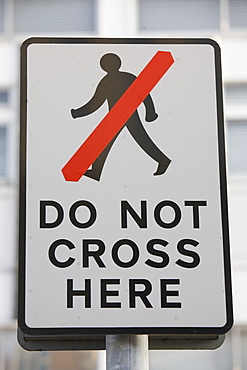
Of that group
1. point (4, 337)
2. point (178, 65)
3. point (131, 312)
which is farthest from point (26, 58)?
point (4, 337)

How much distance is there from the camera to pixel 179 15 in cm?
855

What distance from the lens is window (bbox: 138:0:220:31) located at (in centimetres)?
852

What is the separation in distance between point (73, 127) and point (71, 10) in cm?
723

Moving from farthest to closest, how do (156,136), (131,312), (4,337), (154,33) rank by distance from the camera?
1. (154,33)
2. (4,337)
3. (156,136)
4. (131,312)


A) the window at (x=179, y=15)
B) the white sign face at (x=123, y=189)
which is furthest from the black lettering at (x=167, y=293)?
the window at (x=179, y=15)

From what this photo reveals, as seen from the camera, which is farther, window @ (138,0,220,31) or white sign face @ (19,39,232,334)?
window @ (138,0,220,31)

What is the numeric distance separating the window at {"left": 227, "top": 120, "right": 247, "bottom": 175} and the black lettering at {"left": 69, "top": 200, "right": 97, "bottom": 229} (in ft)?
22.2

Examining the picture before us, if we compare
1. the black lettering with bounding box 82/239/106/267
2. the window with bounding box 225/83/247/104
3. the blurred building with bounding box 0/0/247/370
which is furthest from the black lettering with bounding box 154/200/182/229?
the window with bounding box 225/83/247/104

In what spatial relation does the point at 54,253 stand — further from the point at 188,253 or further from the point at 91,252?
the point at 188,253

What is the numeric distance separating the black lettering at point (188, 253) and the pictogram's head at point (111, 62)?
0.38 metres

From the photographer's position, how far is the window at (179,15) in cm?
852

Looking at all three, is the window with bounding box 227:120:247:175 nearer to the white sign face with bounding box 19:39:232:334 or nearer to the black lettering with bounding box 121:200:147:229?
the white sign face with bounding box 19:39:232:334

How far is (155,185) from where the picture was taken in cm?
153

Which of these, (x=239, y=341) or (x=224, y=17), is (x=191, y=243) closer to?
(x=239, y=341)
